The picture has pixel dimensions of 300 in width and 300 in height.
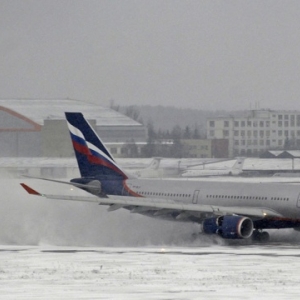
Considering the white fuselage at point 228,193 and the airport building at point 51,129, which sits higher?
the airport building at point 51,129

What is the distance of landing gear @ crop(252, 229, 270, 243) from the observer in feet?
156

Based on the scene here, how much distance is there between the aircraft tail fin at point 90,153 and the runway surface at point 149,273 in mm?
12789

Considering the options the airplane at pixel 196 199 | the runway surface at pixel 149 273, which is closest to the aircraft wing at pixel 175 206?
the airplane at pixel 196 199

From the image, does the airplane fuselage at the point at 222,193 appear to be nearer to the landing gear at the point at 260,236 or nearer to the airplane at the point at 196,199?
the airplane at the point at 196,199

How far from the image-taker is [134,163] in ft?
370

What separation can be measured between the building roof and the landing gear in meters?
100

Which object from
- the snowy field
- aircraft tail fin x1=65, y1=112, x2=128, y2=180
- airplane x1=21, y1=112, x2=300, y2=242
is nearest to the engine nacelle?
airplane x1=21, y1=112, x2=300, y2=242

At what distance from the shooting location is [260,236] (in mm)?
47625

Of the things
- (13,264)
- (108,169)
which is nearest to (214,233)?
(108,169)

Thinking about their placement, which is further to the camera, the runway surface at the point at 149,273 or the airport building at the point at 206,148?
the airport building at the point at 206,148

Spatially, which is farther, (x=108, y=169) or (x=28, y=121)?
(x=28, y=121)

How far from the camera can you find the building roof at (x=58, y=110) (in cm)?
15462

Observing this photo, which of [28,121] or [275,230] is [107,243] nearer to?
[275,230]

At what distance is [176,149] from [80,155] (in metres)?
105
